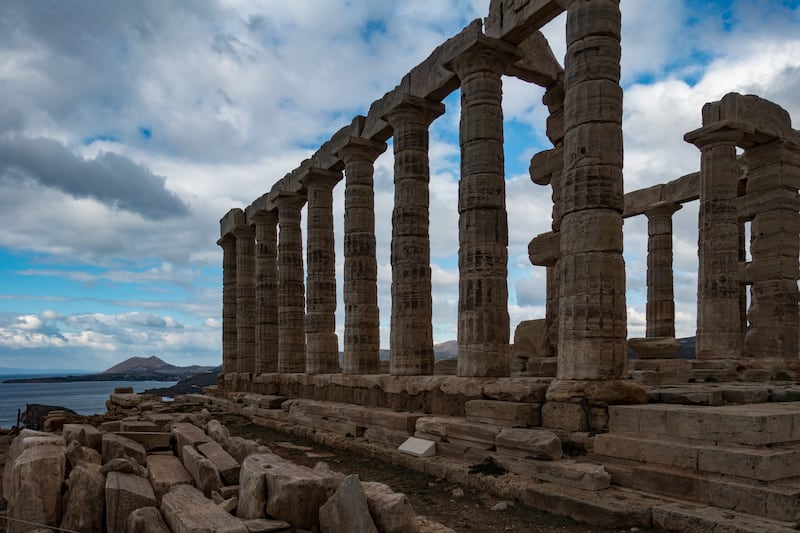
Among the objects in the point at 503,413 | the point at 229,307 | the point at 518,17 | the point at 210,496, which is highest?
the point at 518,17

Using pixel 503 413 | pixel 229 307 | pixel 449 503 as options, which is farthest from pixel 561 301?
pixel 229 307

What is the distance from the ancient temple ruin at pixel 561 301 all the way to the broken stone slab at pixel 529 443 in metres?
0.08

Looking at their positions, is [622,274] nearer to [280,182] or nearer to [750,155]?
[750,155]

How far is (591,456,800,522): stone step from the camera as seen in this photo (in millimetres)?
6945

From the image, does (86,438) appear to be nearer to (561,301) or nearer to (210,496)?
(210,496)

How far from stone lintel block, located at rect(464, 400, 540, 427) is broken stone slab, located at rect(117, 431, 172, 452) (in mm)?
5801

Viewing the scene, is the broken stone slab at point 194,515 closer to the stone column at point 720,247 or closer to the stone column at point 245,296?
the stone column at point 720,247

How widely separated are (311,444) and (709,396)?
1053cm

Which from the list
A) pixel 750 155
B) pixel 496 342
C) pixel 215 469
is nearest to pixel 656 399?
pixel 496 342

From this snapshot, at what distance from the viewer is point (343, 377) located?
18.8 metres

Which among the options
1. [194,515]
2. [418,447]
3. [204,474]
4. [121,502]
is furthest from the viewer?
[418,447]

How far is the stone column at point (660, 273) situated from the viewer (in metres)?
25.4

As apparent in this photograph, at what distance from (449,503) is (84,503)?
5169mm

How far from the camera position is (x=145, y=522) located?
6.01 metres
